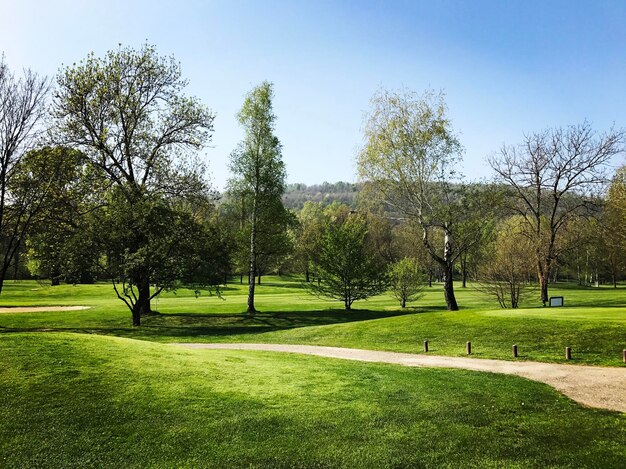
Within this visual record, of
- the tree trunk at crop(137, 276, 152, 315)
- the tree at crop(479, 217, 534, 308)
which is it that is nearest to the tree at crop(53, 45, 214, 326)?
the tree trunk at crop(137, 276, 152, 315)

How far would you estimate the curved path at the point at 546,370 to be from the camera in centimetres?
1277

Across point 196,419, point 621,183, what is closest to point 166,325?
point 196,419

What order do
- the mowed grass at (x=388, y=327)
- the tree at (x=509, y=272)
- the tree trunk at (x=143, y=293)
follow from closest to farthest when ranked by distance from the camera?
the mowed grass at (x=388, y=327)
the tree trunk at (x=143, y=293)
the tree at (x=509, y=272)

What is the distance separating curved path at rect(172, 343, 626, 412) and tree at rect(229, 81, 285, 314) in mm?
17614

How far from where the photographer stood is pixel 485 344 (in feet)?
68.8

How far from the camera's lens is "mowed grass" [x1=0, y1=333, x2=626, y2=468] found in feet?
27.1

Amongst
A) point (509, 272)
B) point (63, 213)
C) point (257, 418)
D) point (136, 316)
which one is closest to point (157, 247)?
point (136, 316)

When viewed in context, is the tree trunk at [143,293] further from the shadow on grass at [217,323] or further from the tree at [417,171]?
the tree at [417,171]

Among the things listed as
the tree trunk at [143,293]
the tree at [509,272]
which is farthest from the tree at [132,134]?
the tree at [509,272]

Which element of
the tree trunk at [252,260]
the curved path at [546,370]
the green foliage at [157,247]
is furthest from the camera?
the tree trunk at [252,260]

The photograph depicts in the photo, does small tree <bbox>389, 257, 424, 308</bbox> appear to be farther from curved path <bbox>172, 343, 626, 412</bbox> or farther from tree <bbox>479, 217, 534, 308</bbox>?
curved path <bbox>172, 343, 626, 412</bbox>

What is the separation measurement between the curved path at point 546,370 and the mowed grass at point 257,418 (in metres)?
1.06

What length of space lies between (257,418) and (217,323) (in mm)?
23661

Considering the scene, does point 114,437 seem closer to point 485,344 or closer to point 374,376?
point 374,376
